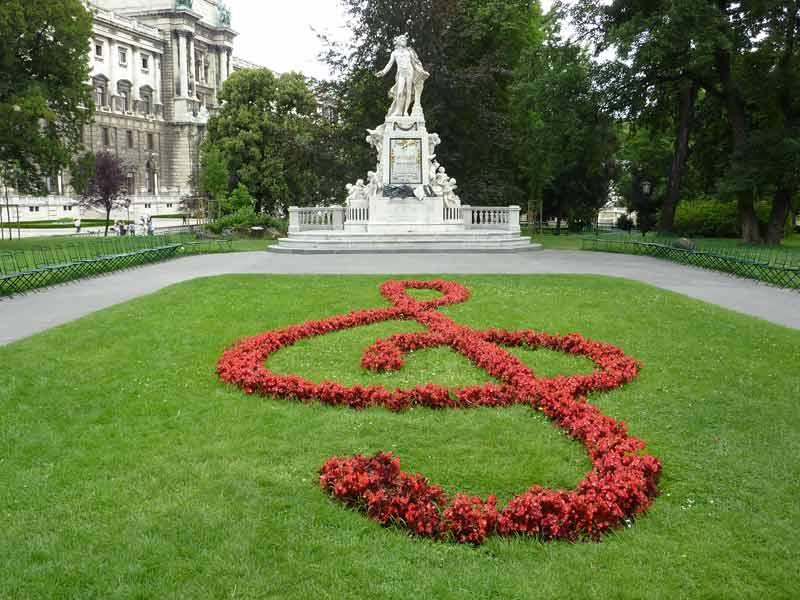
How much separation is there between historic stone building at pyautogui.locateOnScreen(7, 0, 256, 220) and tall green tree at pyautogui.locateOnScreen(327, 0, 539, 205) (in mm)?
41639

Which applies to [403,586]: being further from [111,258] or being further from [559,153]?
[559,153]

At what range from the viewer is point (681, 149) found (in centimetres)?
3197

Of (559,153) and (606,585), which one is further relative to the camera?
(559,153)

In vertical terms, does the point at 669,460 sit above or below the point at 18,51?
below

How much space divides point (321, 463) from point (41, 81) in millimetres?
32264

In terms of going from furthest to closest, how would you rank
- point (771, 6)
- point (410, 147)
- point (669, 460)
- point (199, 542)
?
point (410, 147) → point (771, 6) → point (669, 460) → point (199, 542)

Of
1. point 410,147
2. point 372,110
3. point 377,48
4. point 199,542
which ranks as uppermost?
point 377,48

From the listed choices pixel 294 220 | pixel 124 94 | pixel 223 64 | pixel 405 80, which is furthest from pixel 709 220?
pixel 223 64

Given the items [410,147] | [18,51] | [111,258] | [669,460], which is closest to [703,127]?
[410,147]

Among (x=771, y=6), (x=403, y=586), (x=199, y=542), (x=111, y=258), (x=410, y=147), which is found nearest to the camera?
(x=403, y=586)

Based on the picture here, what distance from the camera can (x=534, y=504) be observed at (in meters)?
4.80

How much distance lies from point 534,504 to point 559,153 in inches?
1170

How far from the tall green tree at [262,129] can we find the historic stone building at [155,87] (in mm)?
24561

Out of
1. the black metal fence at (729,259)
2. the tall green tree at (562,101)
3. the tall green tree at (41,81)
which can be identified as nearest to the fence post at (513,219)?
the black metal fence at (729,259)
